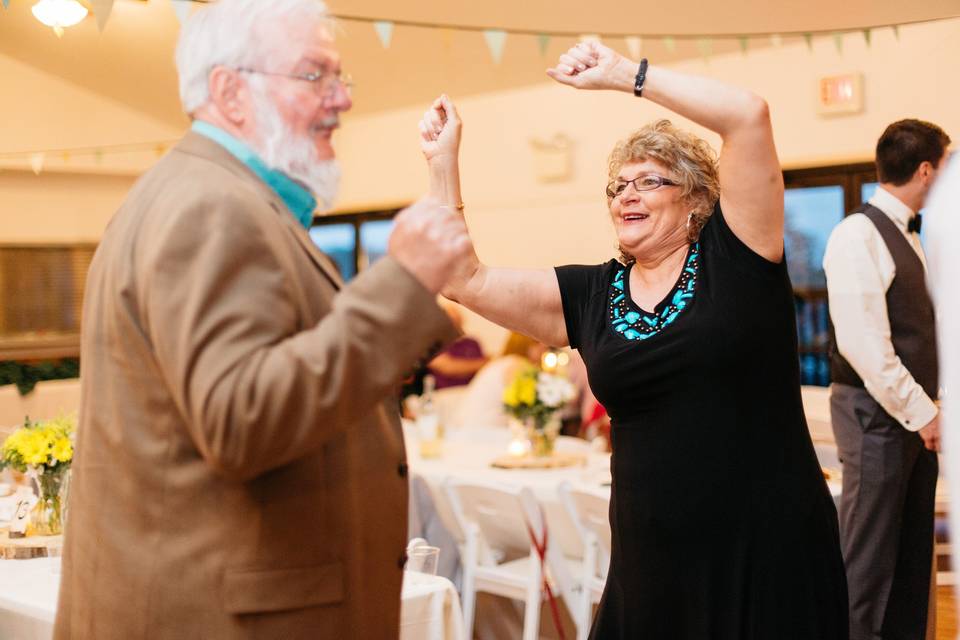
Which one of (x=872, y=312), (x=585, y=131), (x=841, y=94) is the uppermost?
(x=585, y=131)

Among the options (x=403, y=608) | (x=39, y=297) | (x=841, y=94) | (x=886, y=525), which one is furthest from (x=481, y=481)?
(x=39, y=297)

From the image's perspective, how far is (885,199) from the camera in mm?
3443

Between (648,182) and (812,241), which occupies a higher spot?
(812,241)

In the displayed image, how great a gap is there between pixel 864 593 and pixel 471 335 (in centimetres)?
586

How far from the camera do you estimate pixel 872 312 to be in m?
3.34

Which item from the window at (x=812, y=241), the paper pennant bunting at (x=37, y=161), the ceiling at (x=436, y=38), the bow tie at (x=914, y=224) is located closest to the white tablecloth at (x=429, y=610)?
the bow tie at (x=914, y=224)

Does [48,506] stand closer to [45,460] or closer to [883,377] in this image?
[45,460]

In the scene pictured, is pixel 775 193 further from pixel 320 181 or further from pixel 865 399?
pixel 865 399

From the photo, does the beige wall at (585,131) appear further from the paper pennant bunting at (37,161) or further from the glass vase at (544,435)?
the paper pennant bunting at (37,161)

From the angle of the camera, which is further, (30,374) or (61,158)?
(61,158)

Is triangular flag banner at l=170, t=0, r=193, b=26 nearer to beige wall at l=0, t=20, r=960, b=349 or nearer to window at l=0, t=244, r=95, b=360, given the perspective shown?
beige wall at l=0, t=20, r=960, b=349

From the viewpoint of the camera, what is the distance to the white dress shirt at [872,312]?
3.29 meters

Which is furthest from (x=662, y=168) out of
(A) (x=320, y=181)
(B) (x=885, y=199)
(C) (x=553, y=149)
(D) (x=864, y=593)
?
(C) (x=553, y=149)

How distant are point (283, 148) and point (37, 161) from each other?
30.1 ft
